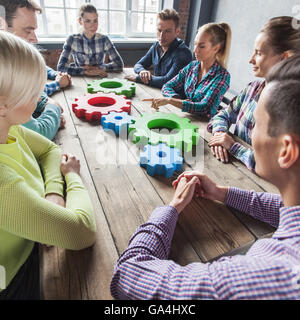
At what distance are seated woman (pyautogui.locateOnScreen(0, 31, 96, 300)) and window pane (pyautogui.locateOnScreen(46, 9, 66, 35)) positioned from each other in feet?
13.0

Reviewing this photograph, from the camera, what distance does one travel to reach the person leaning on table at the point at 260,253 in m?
0.48

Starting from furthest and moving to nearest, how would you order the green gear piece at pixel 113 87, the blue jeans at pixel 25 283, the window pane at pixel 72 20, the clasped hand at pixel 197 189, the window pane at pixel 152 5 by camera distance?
the window pane at pixel 152 5
the window pane at pixel 72 20
the green gear piece at pixel 113 87
the clasped hand at pixel 197 189
the blue jeans at pixel 25 283

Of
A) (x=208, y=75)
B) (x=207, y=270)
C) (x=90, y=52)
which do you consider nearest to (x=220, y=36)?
(x=208, y=75)

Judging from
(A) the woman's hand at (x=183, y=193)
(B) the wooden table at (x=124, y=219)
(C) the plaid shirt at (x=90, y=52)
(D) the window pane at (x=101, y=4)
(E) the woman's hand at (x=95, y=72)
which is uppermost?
(D) the window pane at (x=101, y=4)

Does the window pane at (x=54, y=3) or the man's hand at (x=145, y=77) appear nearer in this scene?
the man's hand at (x=145, y=77)

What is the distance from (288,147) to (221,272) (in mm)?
323

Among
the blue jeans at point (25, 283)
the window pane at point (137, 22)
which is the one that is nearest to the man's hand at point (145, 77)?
the blue jeans at point (25, 283)

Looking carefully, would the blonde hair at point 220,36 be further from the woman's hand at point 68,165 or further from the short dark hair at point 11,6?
the woman's hand at point 68,165

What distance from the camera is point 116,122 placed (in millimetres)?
1341

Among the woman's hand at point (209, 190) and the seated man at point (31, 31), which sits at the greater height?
the seated man at point (31, 31)

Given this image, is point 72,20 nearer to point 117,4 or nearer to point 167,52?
point 117,4

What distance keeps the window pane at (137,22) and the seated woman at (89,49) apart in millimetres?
2146

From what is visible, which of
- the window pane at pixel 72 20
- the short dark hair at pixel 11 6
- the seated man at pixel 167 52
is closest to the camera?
the short dark hair at pixel 11 6

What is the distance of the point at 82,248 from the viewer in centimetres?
70
